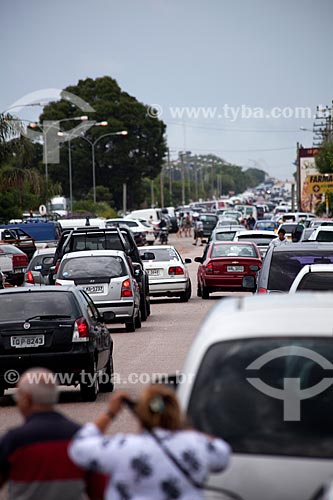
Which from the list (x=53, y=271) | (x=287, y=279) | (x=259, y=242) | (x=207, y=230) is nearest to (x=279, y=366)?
(x=287, y=279)

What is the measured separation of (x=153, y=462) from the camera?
5160 millimetres

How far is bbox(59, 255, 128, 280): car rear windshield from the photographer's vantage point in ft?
77.2

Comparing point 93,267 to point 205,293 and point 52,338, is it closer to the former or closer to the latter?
point 52,338

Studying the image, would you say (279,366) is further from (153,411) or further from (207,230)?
(207,230)

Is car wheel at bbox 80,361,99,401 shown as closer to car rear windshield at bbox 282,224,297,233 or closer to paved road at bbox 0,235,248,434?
paved road at bbox 0,235,248,434

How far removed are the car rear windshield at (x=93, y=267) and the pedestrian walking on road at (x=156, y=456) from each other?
18.2 metres

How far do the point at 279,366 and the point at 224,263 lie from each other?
24.5 meters

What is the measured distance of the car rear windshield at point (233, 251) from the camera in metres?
32.9

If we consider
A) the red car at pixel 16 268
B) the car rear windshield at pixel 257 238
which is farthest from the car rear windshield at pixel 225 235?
the red car at pixel 16 268

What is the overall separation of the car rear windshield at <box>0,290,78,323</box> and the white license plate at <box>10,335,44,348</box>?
313 mm

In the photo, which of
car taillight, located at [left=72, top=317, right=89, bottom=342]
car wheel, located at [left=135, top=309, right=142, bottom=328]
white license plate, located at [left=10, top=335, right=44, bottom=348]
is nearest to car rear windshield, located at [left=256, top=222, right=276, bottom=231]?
car wheel, located at [left=135, top=309, right=142, bottom=328]

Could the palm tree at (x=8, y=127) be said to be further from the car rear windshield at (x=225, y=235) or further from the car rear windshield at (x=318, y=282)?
the car rear windshield at (x=318, y=282)

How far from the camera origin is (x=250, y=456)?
5.74 meters

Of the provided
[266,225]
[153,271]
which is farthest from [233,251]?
[266,225]
